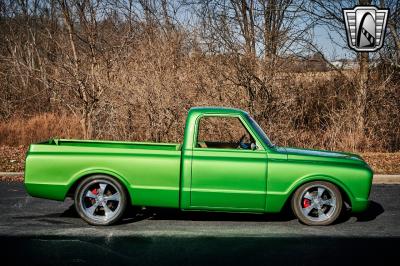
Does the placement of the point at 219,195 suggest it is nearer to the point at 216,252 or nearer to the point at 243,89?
the point at 216,252

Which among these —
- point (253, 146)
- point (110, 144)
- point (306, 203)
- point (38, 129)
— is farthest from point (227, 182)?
point (38, 129)

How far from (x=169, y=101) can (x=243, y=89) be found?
2.36 meters

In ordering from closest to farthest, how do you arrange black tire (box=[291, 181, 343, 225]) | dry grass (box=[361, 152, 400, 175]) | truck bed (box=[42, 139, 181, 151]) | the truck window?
1. black tire (box=[291, 181, 343, 225])
2. truck bed (box=[42, 139, 181, 151])
3. dry grass (box=[361, 152, 400, 175])
4. the truck window

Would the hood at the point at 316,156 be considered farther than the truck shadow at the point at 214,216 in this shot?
No

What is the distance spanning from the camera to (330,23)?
15.8m

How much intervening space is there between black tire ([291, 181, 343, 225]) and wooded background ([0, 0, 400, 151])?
801 cm

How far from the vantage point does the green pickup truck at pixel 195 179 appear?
20.2 ft

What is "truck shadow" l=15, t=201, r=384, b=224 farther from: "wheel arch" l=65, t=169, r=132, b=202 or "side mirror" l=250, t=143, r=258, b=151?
"side mirror" l=250, t=143, r=258, b=151

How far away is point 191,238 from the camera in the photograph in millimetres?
5637

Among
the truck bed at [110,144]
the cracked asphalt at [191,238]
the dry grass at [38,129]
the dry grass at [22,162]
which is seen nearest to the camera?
the cracked asphalt at [191,238]

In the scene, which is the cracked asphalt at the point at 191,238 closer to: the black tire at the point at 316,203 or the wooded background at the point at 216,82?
the black tire at the point at 316,203

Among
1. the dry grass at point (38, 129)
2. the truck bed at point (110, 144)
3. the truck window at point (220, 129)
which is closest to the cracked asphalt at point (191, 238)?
the truck bed at point (110, 144)

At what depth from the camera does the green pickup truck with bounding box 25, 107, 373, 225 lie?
6168 mm

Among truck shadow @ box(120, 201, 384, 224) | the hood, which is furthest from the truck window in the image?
the hood
